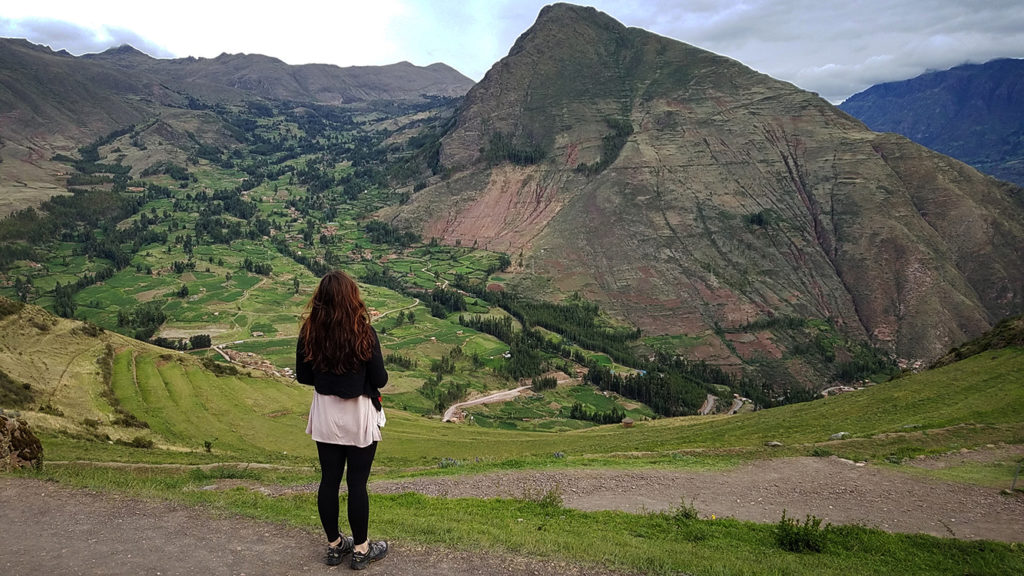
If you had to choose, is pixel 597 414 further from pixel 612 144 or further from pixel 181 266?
pixel 181 266

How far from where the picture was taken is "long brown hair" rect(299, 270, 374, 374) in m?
7.47

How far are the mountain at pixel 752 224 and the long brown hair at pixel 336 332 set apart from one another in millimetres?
113104

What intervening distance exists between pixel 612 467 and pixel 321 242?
608ft

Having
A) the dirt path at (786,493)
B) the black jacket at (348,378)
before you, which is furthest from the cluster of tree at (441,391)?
the black jacket at (348,378)

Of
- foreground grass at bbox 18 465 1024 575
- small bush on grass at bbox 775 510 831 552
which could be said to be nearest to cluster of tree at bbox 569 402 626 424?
foreground grass at bbox 18 465 1024 575

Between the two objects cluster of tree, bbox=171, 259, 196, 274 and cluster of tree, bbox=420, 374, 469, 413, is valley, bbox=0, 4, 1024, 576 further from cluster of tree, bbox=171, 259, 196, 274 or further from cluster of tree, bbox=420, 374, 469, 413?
cluster of tree, bbox=171, 259, 196, 274

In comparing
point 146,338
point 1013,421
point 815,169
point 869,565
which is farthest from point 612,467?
point 815,169

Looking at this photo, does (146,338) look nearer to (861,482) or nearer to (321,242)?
(321,242)

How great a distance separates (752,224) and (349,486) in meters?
150

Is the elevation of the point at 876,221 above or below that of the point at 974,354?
above

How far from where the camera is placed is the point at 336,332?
7469 millimetres

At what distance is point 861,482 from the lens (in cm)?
1914

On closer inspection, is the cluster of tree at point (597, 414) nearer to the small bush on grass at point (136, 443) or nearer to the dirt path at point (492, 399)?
the dirt path at point (492, 399)

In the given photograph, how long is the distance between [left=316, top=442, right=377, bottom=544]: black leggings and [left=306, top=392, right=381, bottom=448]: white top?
177 millimetres
